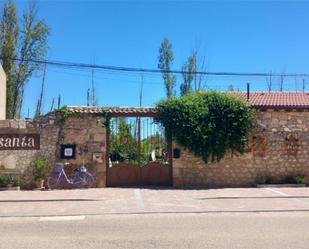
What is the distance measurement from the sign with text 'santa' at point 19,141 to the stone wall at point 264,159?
576 cm

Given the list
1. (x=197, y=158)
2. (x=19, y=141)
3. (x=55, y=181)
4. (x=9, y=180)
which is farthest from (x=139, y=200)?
(x=19, y=141)

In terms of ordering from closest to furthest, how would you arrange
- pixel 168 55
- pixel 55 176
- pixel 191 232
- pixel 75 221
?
1. pixel 191 232
2. pixel 75 221
3. pixel 55 176
4. pixel 168 55

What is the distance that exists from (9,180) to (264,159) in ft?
33.9

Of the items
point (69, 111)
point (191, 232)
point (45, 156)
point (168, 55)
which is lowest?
point (191, 232)

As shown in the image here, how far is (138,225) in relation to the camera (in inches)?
394

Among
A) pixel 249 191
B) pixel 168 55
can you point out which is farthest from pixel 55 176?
pixel 168 55

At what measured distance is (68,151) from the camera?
1841 centimetres

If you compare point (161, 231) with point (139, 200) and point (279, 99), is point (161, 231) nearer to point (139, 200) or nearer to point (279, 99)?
point (139, 200)

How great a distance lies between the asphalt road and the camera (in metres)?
7.84

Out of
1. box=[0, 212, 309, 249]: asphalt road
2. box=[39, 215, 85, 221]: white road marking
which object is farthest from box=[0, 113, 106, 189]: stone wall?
box=[0, 212, 309, 249]: asphalt road

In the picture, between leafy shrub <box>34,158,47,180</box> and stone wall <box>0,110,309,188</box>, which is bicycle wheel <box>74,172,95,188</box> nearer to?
stone wall <box>0,110,309,188</box>

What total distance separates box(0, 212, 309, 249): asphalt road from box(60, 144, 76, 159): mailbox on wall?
712cm

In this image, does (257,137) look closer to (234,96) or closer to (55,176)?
(234,96)

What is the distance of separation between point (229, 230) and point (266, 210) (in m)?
3.43
